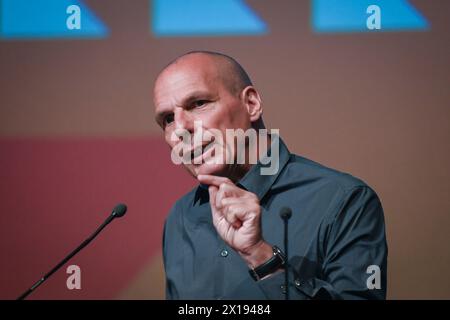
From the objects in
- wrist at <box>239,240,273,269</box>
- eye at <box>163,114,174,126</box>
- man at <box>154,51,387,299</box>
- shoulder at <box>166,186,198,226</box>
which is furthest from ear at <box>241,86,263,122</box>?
wrist at <box>239,240,273,269</box>

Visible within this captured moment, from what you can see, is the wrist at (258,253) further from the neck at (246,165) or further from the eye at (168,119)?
the eye at (168,119)

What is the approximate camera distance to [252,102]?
2.08m

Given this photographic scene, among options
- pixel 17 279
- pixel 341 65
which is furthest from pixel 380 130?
pixel 17 279

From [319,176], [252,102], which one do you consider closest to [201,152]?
[252,102]

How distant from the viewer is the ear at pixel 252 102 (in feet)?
6.75

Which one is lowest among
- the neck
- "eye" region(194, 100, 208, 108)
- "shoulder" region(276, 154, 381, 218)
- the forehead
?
"shoulder" region(276, 154, 381, 218)

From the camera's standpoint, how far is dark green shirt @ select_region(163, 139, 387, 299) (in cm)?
169

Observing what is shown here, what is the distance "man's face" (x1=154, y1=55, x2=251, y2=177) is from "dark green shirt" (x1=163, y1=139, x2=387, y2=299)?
0.13 metres

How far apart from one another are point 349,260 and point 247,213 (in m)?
0.32

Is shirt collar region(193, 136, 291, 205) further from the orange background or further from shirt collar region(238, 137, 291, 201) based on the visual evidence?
the orange background

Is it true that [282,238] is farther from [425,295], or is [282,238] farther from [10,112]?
[10,112]

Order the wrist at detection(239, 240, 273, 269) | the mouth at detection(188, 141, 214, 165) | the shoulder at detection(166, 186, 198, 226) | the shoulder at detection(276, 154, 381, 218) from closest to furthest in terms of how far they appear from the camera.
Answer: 1. the wrist at detection(239, 240, 273, 269)
2. the shoulder at detection(276, 154, 381, 218)
3. the mouth at detection(188, 141, 214, 165)
4. the shoulder at detection(166, 186, 198, 226)

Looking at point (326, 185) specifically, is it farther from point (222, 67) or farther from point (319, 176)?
point (222, 67)

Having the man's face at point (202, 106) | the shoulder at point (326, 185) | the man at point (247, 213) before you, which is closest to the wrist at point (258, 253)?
the man at point (247, 213)
